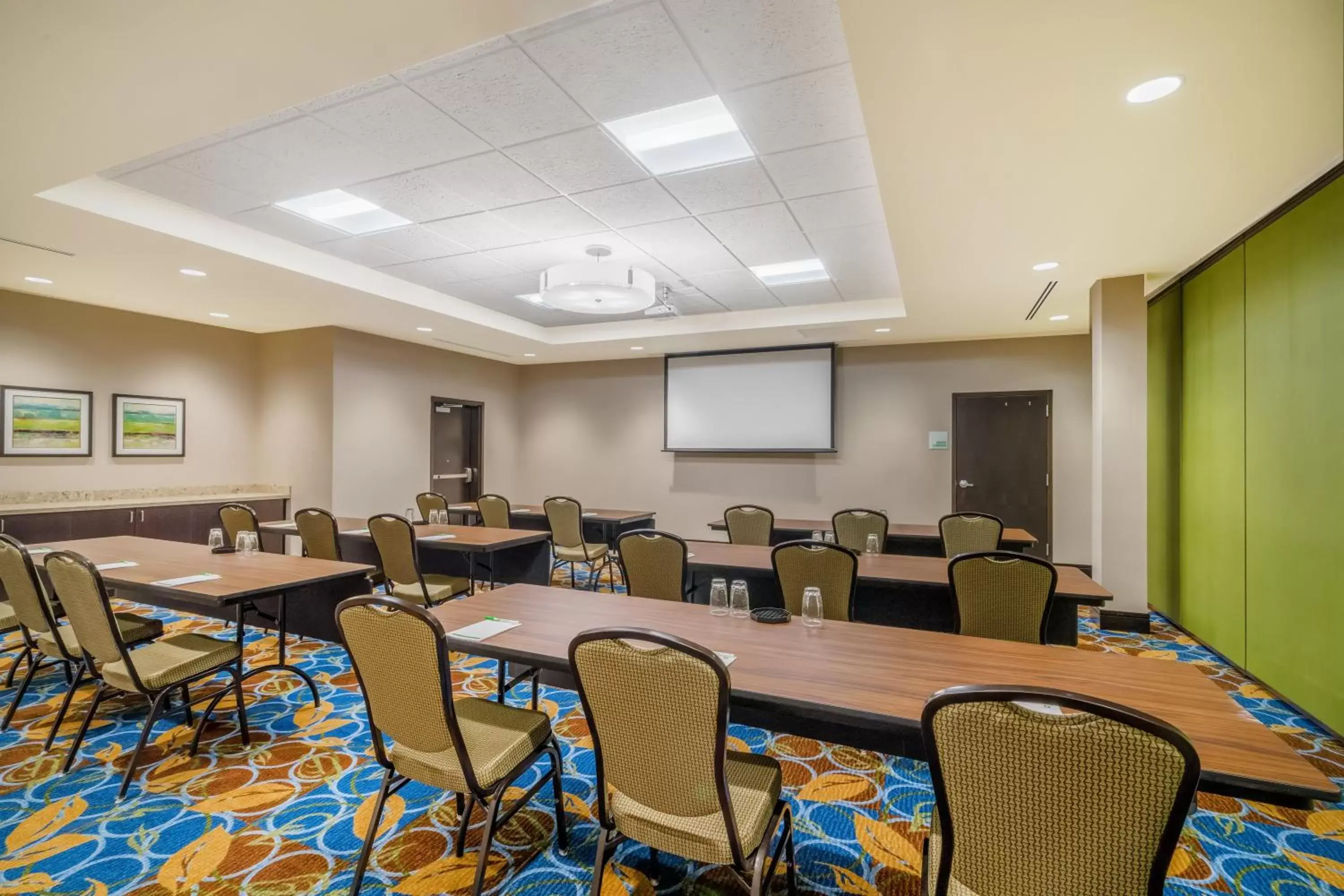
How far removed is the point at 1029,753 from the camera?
1185 mm

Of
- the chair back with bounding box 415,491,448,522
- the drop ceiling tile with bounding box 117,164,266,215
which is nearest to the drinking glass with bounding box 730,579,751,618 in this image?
the drop ceiling tile with bounding box 117,164,266,215

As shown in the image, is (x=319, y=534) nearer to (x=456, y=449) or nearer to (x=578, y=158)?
(x=578, y=158)

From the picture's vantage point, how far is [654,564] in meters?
3.52

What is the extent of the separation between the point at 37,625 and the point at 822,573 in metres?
3.79

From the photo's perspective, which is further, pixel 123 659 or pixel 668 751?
pixel 123 659

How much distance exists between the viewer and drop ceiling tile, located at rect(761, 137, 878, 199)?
11.0 ft

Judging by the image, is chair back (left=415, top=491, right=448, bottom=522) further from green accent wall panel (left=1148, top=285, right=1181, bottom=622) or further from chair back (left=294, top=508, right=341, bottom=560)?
green accent wall panel (left=1148, top=285, right=1181, bottom=622)

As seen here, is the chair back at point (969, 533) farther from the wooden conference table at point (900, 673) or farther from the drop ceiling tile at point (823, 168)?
the wooden conference table at point (900, 673)

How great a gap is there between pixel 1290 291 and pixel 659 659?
4.19 m

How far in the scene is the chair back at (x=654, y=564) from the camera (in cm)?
347

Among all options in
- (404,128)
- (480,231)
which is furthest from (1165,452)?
(404,128)

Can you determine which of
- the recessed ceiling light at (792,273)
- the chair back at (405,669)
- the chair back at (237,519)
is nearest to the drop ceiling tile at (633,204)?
the recessed ceiling light at (792,273)

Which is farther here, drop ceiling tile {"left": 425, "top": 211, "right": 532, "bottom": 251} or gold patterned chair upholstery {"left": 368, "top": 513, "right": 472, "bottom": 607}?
drop ceiling tile {"left": 425, "top": 211, "right": 532, "bottom": 251}

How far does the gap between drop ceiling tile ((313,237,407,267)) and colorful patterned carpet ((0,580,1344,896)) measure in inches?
135
